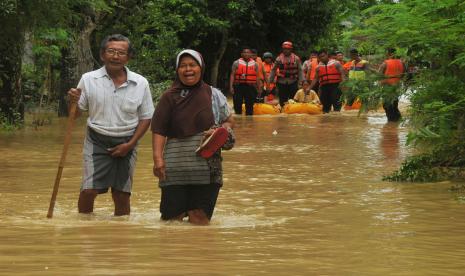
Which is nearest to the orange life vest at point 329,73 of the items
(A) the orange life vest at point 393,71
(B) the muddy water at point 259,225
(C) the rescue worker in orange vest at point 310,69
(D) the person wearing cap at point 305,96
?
(D) the person wearing cap at point 305,96

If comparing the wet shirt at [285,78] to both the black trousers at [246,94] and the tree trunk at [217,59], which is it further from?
the tree trunk at [217,59]

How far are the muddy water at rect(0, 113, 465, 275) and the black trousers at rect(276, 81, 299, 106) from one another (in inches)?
513

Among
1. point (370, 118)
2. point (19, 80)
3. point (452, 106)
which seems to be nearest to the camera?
point (452, 106)

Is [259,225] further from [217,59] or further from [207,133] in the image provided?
[217,59]

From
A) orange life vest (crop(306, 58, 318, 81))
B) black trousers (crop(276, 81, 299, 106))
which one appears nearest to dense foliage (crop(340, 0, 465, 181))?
black trousers (crop(276, 81, 299, 106))

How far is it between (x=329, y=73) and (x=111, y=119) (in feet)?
66.1

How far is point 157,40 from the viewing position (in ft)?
104

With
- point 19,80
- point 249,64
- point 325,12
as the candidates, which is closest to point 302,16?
point 325,12

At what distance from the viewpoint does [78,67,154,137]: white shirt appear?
29.7ft

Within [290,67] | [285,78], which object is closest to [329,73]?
[290,67]

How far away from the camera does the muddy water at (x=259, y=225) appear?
6746 mm

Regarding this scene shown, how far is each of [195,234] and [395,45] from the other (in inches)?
190

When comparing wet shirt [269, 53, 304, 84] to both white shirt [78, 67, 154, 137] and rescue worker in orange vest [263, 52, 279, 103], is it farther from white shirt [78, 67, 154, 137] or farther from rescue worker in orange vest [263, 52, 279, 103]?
white shirt [78, 67, 154, 137]

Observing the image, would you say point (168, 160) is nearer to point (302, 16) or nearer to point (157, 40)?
point (157, 40)
